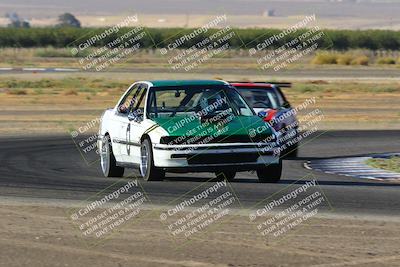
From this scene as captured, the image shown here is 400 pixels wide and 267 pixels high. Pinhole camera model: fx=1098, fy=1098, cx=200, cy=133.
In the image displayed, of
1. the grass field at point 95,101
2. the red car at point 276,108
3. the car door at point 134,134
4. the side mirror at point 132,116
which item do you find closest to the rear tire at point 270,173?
the car door at point 134,134

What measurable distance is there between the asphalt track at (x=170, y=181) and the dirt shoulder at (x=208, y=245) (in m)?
1.64

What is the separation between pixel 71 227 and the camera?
1187cm

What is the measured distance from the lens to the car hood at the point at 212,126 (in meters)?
16.0

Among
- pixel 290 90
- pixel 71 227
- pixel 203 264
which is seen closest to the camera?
pixel 203 264

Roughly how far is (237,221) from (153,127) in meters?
4.21

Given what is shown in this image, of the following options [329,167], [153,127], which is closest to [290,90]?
[329,167]

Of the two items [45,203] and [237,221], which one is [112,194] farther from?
[237,221]

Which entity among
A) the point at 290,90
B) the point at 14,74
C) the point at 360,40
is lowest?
the point at 360,40

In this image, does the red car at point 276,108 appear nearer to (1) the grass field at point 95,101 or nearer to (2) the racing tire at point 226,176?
(2) the racing tire at point 226,176

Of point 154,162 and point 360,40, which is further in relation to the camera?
point 360,40

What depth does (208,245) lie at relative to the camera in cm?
1062

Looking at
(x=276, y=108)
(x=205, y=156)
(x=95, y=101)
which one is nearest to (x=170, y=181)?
(x=205, y=156)

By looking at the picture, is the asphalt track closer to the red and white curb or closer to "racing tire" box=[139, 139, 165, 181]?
"racing tire" box=[139, 139, 165, 181]

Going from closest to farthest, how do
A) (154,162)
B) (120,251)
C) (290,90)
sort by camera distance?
(120,251), (154,162), (290,90)
